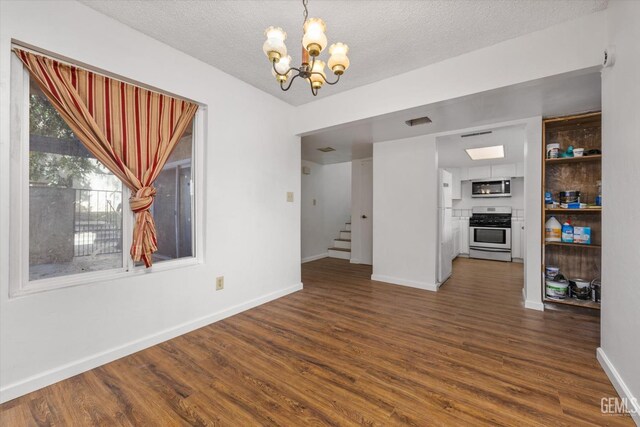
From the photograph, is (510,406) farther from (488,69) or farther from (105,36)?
(105,36)

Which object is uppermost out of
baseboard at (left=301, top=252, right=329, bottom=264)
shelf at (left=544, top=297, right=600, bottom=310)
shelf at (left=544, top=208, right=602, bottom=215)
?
shelf at (left=544, top=208, right=602, bottom=215)

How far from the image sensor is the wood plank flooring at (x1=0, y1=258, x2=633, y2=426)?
4.90 ft

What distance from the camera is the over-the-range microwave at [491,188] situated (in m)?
6.16

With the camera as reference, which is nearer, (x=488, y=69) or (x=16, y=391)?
(x=16, y=391)

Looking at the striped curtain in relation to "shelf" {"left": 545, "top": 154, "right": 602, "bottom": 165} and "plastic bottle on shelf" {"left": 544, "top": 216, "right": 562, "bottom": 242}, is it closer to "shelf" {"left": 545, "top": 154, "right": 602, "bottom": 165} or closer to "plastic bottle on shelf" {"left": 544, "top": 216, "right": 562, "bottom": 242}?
"shelf" {"left": 545, "top": 154, "right": 602, "bottom": 165}

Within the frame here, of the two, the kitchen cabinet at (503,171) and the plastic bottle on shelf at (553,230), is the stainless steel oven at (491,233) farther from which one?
the plastic bottle on shelf at (553,230)

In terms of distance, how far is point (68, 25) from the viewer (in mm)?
1816

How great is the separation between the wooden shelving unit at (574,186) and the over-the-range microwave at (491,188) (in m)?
3.17

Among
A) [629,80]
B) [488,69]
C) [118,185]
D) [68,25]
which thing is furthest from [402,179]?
[68,25]

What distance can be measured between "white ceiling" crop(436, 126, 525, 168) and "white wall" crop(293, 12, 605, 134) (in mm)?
1490

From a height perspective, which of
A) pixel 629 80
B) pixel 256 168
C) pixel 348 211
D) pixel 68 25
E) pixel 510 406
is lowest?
pixel 510 406

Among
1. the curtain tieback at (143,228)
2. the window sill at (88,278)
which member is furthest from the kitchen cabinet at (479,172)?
the curtain tieback at (143,228)

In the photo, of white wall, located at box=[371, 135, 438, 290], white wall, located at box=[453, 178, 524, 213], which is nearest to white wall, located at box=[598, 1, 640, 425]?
white wall, located at box=[371, 135, 438, 290]

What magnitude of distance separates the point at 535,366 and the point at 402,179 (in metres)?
2.77
